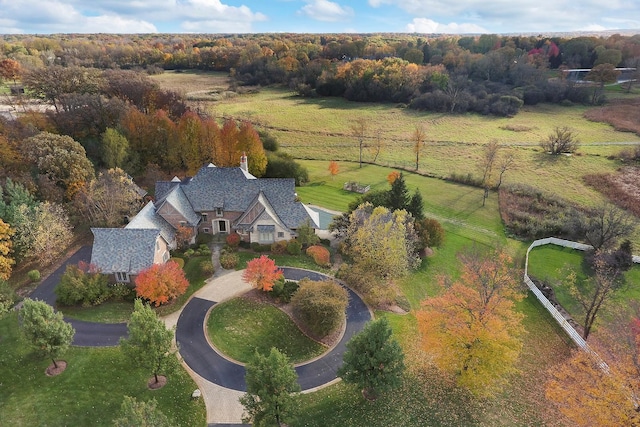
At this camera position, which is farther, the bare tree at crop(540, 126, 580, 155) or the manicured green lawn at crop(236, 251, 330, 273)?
the bare tree at crop(540, 126, 580, 155)

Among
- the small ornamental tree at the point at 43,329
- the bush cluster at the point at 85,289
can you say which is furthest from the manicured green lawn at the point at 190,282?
the small ornamental tree at the point at 43,329

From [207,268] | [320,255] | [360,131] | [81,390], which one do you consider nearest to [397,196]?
[320,255]

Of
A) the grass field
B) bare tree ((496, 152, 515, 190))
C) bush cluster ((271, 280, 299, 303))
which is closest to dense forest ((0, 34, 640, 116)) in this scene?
bare tree ((496, 152, 515, 190))

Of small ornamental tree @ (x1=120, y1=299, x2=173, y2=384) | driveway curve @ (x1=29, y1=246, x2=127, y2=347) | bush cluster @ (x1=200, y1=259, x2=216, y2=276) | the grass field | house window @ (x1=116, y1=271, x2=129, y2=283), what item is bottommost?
the grass field

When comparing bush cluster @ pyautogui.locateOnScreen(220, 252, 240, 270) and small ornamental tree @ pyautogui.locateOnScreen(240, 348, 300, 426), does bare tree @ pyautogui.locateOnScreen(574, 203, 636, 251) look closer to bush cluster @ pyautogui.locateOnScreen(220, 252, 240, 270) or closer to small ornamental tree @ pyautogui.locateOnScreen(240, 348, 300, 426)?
small ornamental tree @ pyautogui.locateOnScreen(240, 348, 300, 426)

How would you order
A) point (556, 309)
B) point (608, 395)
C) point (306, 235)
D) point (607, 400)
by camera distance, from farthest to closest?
point (306, 235) → point (556, 309) → point (608, 395) → point (607, 400)

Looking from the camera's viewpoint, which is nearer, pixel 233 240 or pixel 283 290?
pixel 283 290

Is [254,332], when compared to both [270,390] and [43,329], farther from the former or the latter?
[43,329]
